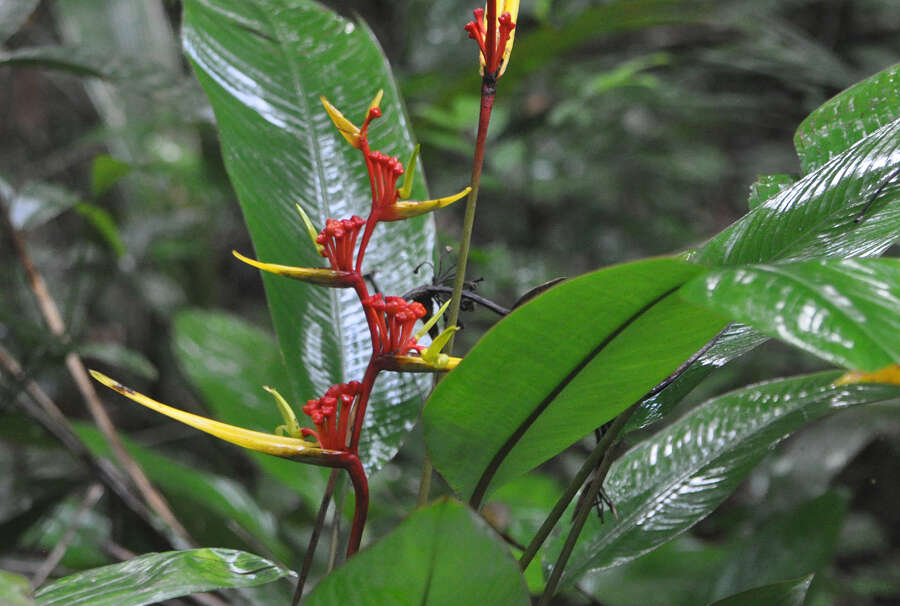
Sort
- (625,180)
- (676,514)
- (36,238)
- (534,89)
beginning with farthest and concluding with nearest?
1. (36,238)
2. (534,89)
3. (625,180)
4. (676,514)

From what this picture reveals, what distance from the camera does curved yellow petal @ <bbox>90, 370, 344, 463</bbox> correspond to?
1.16ft

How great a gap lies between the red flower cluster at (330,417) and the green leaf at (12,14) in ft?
2.58

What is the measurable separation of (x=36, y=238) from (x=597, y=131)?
2.13 m

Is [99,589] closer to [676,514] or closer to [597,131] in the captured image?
[676,514]

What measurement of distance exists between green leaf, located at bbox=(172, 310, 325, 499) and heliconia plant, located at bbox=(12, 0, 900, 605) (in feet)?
1.00

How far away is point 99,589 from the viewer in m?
0.36

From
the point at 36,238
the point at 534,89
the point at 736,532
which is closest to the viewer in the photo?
the point at 736,532

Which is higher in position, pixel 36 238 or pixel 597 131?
pixel 597 131

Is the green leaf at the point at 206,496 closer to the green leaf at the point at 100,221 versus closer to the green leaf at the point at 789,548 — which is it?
the green leaf at the point at 100,221

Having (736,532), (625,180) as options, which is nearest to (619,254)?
(625,180)

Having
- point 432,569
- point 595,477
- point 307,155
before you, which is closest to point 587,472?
point 595,477

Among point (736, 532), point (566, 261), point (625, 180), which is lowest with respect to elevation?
point (736, 532)

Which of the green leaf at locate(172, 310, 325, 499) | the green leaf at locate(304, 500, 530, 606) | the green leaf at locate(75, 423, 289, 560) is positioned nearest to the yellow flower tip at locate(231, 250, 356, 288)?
the green leaf at locate(304, 500, 530, 606)

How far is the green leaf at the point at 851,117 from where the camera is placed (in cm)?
45
